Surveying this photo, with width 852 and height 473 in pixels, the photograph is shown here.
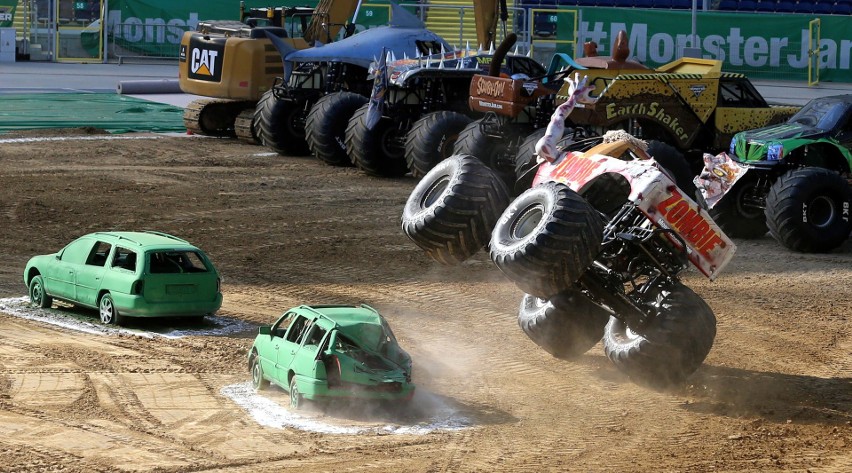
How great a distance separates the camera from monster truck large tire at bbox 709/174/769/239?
1845 centimetres

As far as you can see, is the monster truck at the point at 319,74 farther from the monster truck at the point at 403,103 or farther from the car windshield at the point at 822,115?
the car windshield at the point at 822,115

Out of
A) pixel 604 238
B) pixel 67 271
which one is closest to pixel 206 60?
pixel 67 271

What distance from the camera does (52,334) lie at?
12656 millimetres

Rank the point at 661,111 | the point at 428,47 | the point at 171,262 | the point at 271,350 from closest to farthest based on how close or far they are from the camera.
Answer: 1. the point at 271,350
2. the point at 171,262
3. the point at 661,111
4. the point at 428,47

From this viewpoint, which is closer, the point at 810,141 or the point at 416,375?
the point at 416,375

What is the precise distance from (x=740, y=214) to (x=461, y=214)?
903cm

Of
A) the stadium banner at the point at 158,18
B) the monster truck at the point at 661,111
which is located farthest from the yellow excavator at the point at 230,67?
the stadium banner at the point at 158,18

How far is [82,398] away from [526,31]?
100 feet

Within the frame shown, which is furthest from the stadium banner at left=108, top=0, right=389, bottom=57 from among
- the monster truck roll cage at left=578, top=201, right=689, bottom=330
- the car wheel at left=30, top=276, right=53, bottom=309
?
the monster truck roll cage at left=578, top=201, right=689, bottom=330

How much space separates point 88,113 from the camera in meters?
30.7

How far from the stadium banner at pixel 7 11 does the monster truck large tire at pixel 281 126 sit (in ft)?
65.9

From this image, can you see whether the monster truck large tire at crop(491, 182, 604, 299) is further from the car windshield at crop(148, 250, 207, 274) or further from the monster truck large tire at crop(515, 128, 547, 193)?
the monster truck large tire at crop(515, 128, 547, 193)

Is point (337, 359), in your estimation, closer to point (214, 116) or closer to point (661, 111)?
point (661, 111)

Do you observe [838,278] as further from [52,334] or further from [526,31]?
[526,31]
